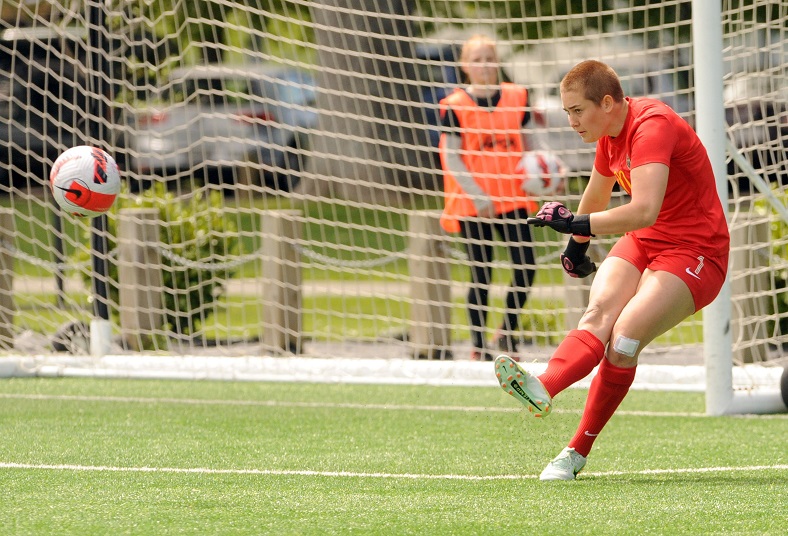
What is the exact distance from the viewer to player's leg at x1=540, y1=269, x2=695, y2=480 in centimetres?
476

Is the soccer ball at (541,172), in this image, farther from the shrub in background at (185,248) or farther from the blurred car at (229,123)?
the shrub in background at (185,248)

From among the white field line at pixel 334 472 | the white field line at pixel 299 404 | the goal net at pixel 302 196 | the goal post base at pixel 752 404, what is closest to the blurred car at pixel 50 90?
the goal net at pixel 302 196

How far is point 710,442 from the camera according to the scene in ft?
19.7

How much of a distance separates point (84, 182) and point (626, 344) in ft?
9.22

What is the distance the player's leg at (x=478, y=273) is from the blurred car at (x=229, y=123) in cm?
129

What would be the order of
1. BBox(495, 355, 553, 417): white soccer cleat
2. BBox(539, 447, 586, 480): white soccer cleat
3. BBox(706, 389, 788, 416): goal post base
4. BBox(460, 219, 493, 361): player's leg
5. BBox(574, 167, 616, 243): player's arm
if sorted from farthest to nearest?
1. BBox(460, 219, 493, 361): player's leg
2. BBox(706, 389, 788, 416): goal post base
3. BBox(574, 167, 616, 243): player's arm
4. BBox(539, 447, 586, 480): white soccer cleat
5. BBox(495, 355, 553, 417): white soccer cleat

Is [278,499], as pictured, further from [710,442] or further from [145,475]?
[710,442]

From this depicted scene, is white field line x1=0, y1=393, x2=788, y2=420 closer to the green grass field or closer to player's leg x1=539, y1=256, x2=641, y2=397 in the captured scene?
the green grass field

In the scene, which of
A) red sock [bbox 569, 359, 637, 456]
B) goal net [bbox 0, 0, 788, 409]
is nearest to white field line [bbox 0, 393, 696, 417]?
goal net [bbox 0, 0, 788, 409]

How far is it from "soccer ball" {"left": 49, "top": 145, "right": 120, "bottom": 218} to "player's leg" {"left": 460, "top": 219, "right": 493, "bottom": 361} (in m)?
3.04

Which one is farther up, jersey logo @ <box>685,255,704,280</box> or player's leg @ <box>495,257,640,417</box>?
jersey logo @ <box>685,255,704,280</box>

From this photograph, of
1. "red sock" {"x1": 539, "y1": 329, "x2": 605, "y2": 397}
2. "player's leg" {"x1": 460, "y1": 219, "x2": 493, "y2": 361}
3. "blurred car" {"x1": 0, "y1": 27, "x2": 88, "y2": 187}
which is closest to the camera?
"red sock" {"x1": 539, "y1": 329, "x2": 605, "y2": 397}

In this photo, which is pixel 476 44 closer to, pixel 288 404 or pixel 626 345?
pixel 288 404

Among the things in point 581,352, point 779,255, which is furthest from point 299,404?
point 779,255
